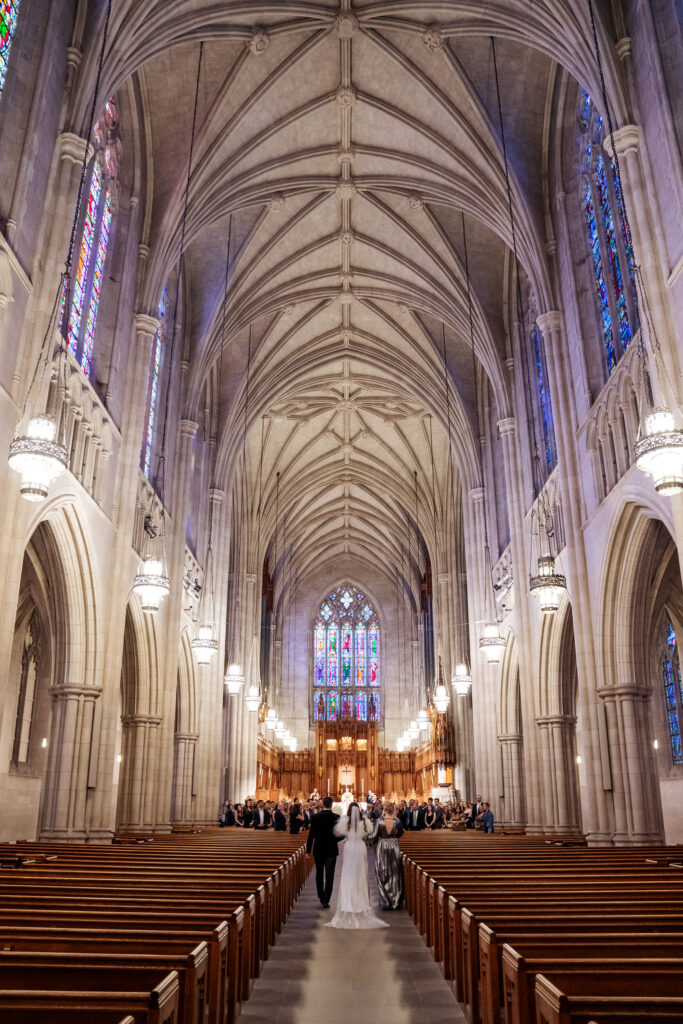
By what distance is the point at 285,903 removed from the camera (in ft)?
34.2

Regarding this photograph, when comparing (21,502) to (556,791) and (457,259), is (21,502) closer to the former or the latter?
(556,791)

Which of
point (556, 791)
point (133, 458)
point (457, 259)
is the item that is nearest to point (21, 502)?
point (133, 458)

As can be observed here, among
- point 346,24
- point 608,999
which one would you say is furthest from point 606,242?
point 608,999

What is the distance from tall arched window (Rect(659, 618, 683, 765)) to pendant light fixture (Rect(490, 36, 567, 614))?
6.59 meters

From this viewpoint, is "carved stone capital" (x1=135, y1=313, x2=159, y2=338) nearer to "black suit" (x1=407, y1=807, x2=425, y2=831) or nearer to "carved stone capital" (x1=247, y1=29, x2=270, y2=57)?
"carved stone capital" (x1=247, y1=29, x2=270, y2=57)

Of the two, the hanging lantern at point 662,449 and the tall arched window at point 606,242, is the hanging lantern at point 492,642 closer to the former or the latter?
A: the tall arched window at point 606,242

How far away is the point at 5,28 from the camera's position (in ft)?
37.0

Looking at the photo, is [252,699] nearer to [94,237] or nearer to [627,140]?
[94,237]

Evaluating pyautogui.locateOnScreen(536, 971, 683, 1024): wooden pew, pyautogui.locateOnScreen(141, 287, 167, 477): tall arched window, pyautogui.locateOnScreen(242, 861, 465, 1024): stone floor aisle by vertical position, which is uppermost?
pyautogui.locateOnScreen(141, 287, 167, 477): tall arched window

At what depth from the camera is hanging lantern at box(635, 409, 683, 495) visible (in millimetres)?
8633

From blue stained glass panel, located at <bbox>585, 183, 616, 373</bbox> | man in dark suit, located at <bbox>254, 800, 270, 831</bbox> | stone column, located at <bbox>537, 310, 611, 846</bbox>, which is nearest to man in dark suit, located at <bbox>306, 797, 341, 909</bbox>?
stone column, located at <bbox>537, 310, 611, 846</bbox>

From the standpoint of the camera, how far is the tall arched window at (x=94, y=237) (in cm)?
1446

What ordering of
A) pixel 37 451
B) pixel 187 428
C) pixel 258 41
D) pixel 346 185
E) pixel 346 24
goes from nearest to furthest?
pixel 37 451 < pixel 258 41 < pixel 346 24 < pixel 346 185 < pixel 187 428

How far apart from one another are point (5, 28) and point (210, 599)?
650 inches
